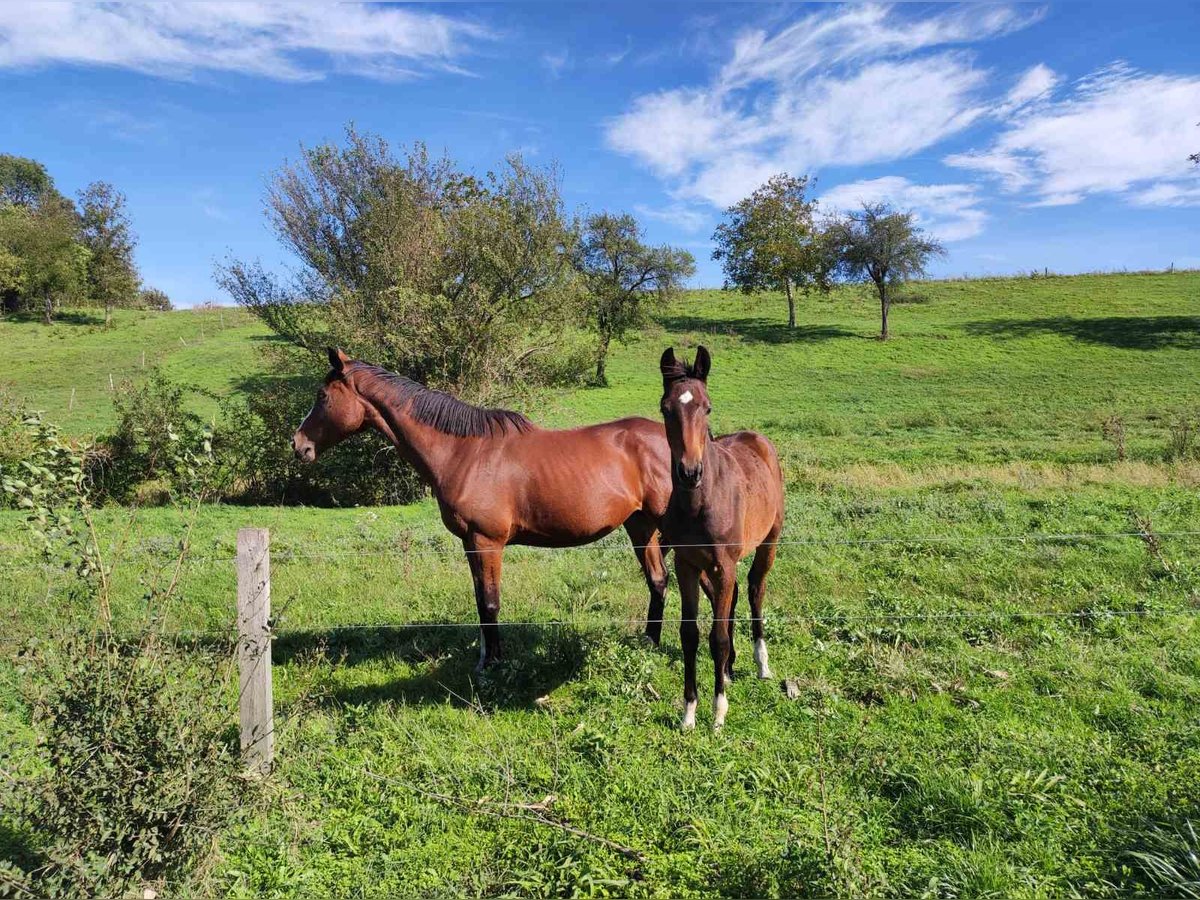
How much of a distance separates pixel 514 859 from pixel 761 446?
3.81 m

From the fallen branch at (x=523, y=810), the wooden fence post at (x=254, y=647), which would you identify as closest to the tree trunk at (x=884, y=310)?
the fallen branch at (x=523, y=810)

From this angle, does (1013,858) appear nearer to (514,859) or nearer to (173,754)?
(514,859)

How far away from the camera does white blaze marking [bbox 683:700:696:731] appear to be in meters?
4.39

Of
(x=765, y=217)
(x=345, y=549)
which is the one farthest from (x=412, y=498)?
(x=765, y=217)

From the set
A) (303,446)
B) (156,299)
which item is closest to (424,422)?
(303,446)

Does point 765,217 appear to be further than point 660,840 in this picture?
Yes

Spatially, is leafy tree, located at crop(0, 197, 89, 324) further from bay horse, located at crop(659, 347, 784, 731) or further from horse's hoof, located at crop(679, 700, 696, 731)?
horse's hoof, located at crop(679, 700, 696, 731)

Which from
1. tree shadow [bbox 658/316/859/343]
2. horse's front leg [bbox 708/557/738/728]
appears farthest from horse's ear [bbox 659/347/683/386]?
tree shadow [bbox 658/316/859/343]

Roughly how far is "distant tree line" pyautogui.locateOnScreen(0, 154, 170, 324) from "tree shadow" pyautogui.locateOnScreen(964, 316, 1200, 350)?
58.8 meters

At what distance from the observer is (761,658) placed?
516cm

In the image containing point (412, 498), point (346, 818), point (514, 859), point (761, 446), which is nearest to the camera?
point (514, 859)

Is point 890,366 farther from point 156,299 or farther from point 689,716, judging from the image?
point 156,299

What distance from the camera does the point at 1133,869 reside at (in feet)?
9.63

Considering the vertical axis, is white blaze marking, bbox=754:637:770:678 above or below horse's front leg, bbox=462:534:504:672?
below
